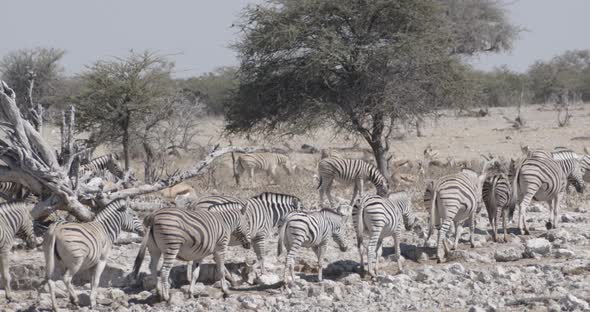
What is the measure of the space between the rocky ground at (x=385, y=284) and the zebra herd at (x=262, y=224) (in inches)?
8.0

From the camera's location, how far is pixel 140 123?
20.2 metres

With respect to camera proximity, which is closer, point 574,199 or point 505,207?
point 505,207

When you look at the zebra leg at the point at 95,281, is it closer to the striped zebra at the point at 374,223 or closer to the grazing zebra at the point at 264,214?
the grazing zebra at the point at 264,214

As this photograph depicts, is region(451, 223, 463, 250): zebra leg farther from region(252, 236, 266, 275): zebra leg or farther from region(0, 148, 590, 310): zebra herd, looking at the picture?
region(252, 236, 266, 275): zebra leg

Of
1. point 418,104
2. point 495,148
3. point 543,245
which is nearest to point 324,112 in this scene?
point 418,104

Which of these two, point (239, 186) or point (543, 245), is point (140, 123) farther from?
point (543, 245)

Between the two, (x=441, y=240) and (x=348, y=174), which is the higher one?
(x=348, y=174)

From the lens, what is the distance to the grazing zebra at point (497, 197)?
13383 millimetres

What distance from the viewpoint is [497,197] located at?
44.5 ft

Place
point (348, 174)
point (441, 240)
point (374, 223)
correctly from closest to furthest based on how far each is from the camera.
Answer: point (374, 223), point (441, 240), point (348, 174)

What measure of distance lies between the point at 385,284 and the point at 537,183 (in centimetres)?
449

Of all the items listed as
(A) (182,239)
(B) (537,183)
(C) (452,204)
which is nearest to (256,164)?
(B) (537,183)

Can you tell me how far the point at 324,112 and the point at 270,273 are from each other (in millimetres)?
8053

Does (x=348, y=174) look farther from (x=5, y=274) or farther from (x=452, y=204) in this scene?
(x=5, y=274)
